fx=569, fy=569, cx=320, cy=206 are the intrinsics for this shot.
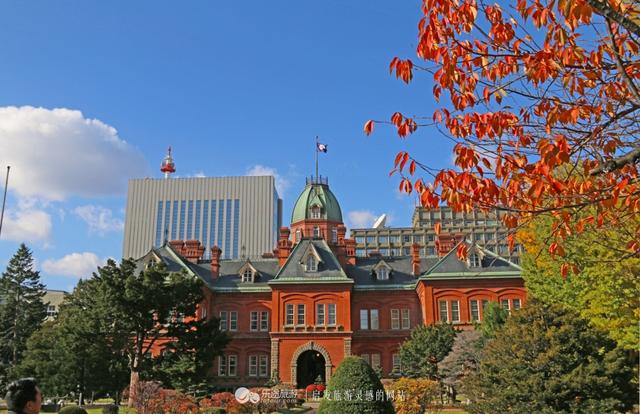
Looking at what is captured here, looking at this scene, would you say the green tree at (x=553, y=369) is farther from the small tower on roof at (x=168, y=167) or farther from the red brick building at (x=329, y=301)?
the small tower on roof at (x=168, y=167)

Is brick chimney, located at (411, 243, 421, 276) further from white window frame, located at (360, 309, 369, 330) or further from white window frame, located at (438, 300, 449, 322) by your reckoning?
white window frame, located at (360, 309, 369, 330)

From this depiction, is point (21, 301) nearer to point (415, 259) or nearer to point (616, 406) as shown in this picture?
point (415, 259)

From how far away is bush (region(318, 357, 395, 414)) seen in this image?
14.7 m

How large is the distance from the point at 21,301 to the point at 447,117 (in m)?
54.9

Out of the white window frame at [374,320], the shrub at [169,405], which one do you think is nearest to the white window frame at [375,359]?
the white window frame at [374,320]

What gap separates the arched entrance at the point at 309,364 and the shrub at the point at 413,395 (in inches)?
776

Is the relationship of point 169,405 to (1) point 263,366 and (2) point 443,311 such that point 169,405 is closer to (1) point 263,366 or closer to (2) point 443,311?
(1) point 263,366

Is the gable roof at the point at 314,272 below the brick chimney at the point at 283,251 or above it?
below

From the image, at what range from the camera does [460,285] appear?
44.6m

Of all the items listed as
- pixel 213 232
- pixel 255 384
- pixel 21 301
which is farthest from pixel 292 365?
pixel 213 232

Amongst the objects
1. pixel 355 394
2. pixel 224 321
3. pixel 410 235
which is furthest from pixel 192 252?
pixel 410 235

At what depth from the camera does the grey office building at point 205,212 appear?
13950 centimetres

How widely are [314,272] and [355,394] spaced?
30165mm

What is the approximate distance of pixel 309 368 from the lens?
4659 cm
